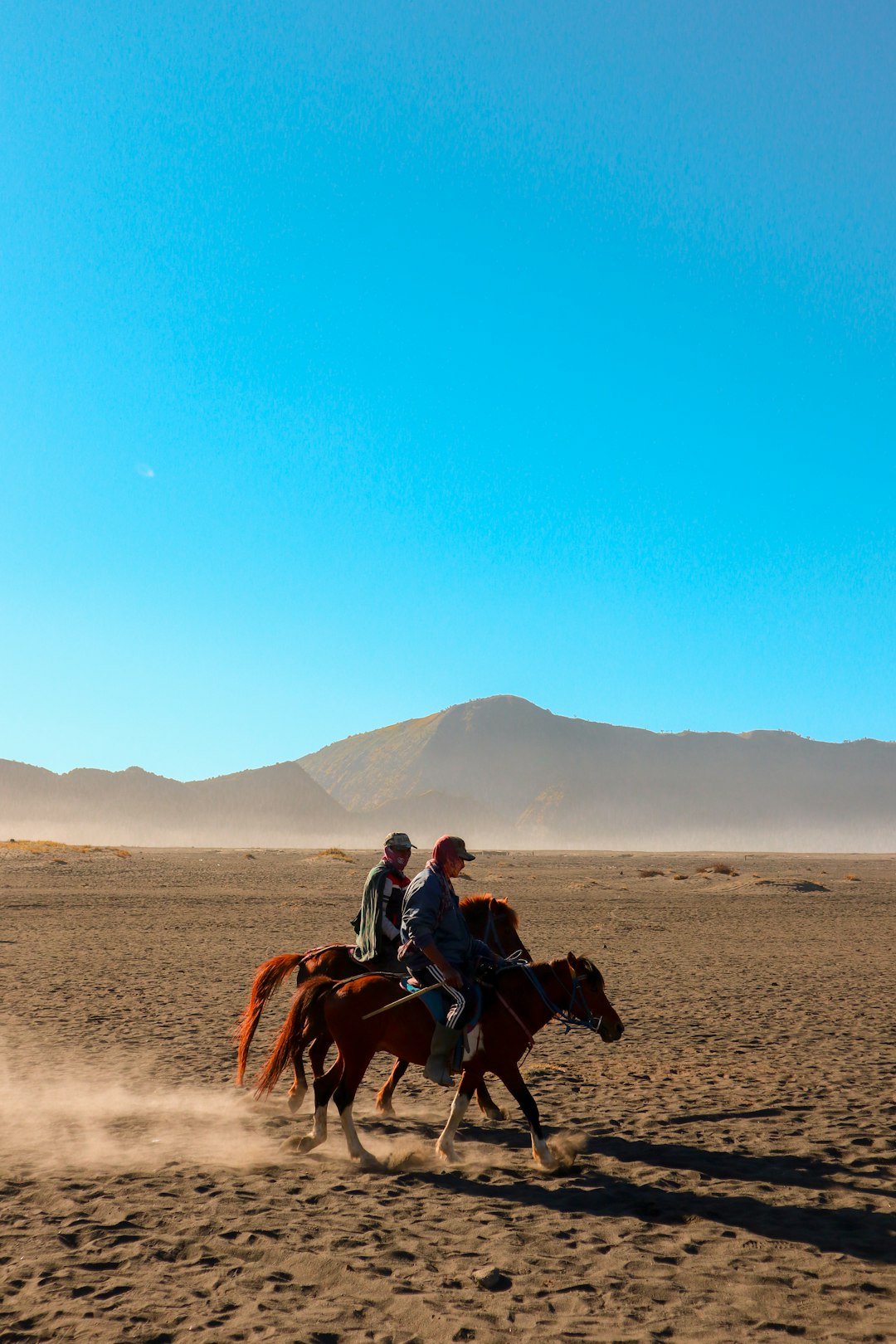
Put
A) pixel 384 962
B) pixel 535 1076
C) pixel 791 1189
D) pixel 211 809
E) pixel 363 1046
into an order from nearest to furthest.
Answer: pixel 791 1189 → pixel 363 1046 → pixel 384 962 → pixel 535 1076 → pixel 211 809

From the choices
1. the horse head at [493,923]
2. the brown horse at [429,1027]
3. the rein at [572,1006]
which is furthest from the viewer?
the horse head at [493,923]

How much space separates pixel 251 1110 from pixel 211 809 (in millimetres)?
195061

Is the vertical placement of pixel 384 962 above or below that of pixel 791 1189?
above

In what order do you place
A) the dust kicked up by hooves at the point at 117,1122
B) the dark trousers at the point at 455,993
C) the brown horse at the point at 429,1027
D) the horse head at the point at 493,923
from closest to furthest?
the dark trousers at the point at 455,993
the brown horse at the point at 429,1027
the dust kicked up by hooves at the point at 117,1122
the horse head at the point at 493,923

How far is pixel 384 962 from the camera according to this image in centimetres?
919

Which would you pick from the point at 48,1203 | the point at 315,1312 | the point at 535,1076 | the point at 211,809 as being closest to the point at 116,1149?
the point at 48,1203

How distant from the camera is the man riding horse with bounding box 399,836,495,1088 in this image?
7.66 meters

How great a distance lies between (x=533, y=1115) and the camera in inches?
298

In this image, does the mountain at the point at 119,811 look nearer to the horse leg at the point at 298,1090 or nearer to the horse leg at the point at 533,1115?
the horse leg at the point at 298,1090

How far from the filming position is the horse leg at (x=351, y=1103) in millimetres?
7668

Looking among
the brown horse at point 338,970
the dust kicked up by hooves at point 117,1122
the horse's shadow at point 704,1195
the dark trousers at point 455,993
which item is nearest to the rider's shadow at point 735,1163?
the horse's shadow at point 704,1195

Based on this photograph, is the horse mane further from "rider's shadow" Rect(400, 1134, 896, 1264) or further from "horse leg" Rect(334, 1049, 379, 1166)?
"rider's shadow" Rect(400, 1134, 896, 1264)

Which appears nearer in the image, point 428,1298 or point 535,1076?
point 428,1298

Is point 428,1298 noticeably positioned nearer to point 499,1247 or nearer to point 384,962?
point 499,1247
